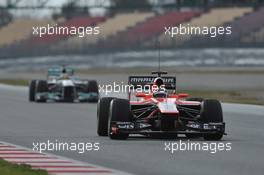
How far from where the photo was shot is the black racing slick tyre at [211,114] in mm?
17812

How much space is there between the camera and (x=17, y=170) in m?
12.6

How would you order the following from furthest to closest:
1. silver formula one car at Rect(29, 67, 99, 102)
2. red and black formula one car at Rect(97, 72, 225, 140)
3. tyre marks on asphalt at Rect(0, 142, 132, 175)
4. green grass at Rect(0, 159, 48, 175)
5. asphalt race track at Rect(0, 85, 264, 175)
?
1. silver formula one car at Rect(29, 67, 99, 102)
2. red and black formula one car at Rect(97, 72, 225, 140)
3. asphalt race track at Rect(0, 85, 264, 175)
4. tyre marks on asphalt at Rect(0, 142, 132, 175)
5. green grass at Rect(0, 159, 48, 175)

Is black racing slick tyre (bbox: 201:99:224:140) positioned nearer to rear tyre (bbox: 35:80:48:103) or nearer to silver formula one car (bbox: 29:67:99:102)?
silver formula one car (bbox: 29:67:99:102)

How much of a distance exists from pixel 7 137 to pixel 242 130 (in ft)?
17.0

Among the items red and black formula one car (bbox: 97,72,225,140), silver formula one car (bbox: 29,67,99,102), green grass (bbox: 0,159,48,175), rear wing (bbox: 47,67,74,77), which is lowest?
green grass (bbox: 0,159,48,175)

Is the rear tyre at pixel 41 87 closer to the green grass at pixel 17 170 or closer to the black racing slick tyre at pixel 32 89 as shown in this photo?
the black racing slick tyre at pixel 32 89

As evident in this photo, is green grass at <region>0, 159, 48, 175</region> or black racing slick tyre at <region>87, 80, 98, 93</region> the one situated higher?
black racing slick tyre at <region>87, 80, 98, 93</region>

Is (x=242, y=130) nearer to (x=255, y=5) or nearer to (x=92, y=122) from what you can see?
(x=92, y=122)

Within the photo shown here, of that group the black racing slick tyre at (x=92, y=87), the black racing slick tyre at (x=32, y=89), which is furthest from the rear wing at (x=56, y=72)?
the black racing slick tyre at (x=92, y=87)

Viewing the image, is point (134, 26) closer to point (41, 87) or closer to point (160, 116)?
point (41, 87)

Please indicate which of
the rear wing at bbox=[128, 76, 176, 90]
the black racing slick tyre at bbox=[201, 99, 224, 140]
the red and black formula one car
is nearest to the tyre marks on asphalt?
the red and black formula one car

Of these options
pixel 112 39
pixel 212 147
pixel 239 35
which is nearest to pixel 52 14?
pixel 112 39

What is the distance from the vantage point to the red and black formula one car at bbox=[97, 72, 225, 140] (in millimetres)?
17562

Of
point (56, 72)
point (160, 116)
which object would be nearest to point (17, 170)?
point (160, 116)
